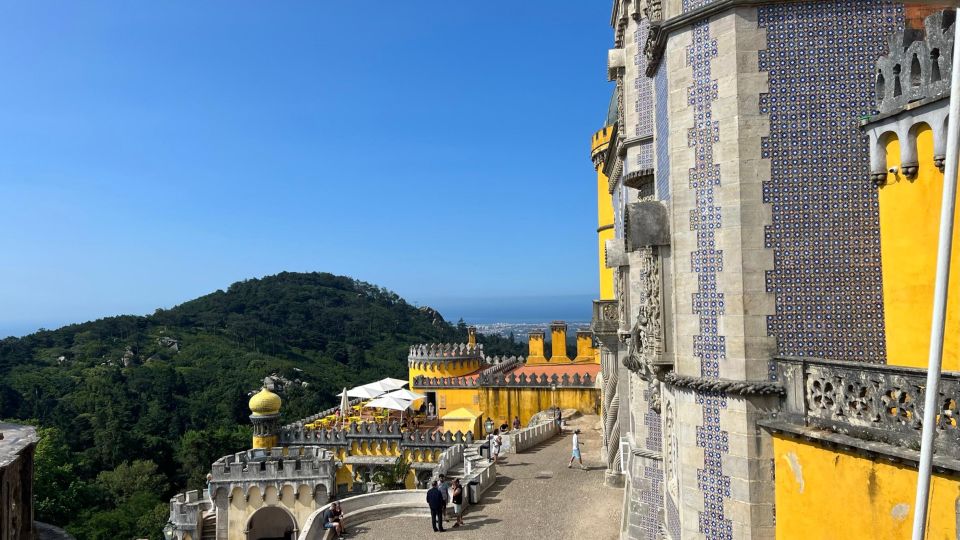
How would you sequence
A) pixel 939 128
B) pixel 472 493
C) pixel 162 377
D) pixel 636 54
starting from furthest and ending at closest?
pixel 162 377
pixel 472 493
pixel 636 54
pixel 939 128

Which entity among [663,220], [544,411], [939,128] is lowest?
[544,411]

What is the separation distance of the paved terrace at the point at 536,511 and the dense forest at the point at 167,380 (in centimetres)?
2291

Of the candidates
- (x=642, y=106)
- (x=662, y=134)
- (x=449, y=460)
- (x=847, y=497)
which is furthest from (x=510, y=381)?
(x=847, y=497)

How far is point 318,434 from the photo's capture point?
29.1 metres

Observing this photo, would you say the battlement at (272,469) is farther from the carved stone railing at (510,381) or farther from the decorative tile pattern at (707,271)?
the decorative tile pattern at (707,271)

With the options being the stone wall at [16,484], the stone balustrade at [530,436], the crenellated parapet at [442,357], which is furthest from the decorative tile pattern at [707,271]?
the crenellated parapet at [442,357]

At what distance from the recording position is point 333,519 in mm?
14914

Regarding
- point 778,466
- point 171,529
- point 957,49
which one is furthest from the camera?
point 171,529

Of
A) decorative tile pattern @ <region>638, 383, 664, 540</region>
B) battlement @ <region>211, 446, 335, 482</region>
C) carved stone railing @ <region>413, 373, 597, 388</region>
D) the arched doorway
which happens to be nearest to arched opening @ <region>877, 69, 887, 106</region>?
decorative tile pattern @ <region>638, 383, 664, 540</region>

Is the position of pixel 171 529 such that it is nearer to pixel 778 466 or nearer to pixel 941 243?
pixel 778 466

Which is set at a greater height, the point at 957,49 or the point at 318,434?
the point at 957,49

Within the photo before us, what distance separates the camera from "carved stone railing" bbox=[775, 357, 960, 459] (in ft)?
14.7

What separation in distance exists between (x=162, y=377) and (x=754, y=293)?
220ft

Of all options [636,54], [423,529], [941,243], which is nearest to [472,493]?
[423,529]
